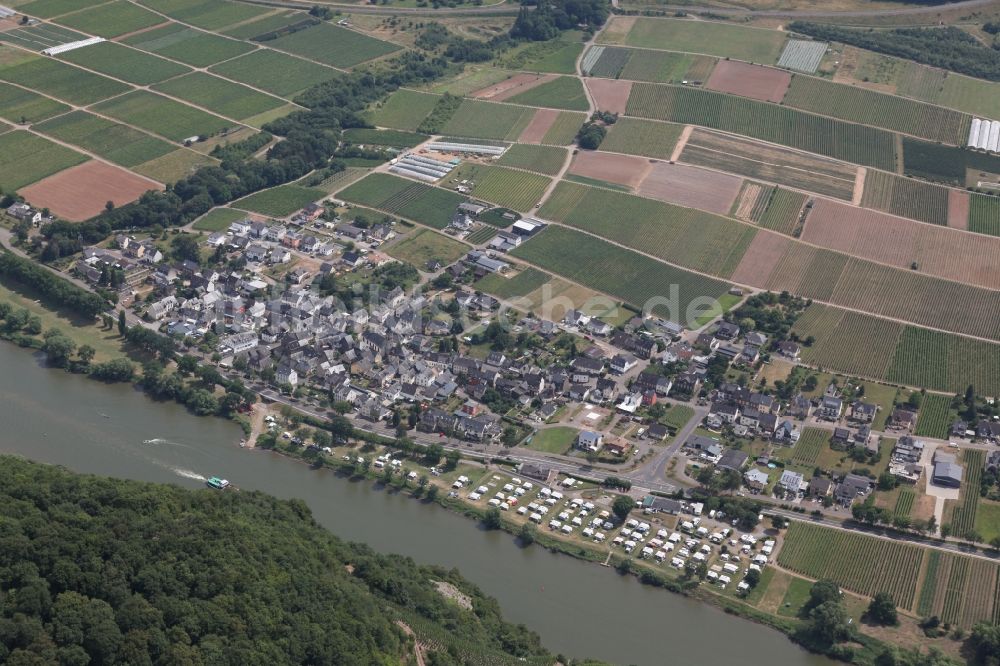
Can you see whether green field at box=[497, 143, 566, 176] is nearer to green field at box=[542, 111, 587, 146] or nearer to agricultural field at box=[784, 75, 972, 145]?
green field at box=[542, 111, 587, 146]

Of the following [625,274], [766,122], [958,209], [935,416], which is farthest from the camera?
[766,122]

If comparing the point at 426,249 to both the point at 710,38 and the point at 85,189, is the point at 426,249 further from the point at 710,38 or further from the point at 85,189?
the point at 710,38

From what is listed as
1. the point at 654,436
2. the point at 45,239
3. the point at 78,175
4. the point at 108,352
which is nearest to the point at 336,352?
the point at 108,352

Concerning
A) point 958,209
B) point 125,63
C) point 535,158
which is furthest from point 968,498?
point 125,63

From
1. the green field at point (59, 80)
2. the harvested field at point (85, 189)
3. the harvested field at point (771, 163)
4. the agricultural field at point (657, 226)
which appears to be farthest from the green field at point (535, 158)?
the green field at point (59, 80)

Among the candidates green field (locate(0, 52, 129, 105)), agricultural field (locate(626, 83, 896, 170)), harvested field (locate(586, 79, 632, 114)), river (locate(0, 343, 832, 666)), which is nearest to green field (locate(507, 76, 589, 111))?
harvested field (locate(586, 79, 632, 114))

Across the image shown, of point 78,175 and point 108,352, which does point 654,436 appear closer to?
point 108,352
